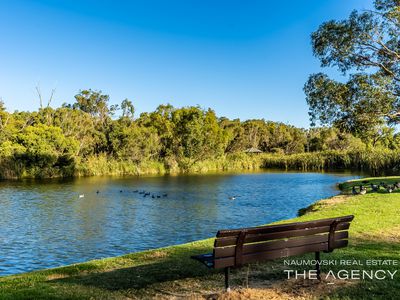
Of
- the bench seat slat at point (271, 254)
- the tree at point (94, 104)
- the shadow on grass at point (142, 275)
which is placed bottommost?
the shadow on grass at point (142, 275)

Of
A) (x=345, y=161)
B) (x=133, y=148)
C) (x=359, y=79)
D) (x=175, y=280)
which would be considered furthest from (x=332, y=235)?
(x=345, y=161)

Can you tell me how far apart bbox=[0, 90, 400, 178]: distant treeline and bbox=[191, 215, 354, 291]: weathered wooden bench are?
3914 centimetres

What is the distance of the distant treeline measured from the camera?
48156 millimetres

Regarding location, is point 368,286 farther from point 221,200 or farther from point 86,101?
point 86,101

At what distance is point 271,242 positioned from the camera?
668 cm

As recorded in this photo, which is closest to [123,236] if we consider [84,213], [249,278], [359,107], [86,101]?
[84,213]

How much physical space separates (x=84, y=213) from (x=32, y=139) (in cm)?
2914

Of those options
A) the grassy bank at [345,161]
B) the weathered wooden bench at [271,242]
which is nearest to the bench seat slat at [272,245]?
the weathered wooden bench at [271,242]

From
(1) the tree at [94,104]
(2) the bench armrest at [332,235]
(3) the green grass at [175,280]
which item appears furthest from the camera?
(1) the tree at [94,104]

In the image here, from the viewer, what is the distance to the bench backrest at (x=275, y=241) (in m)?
6.18

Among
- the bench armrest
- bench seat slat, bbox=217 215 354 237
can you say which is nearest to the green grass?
the bench armrest

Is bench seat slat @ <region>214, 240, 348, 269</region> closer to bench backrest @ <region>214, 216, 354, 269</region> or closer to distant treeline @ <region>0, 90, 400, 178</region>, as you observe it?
bench backrest @ <region>214, 216, 354, 269</region>

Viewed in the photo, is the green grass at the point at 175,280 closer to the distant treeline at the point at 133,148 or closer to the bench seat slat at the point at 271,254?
the bench seat slat at the point at 271,254

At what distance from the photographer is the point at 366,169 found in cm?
5675
